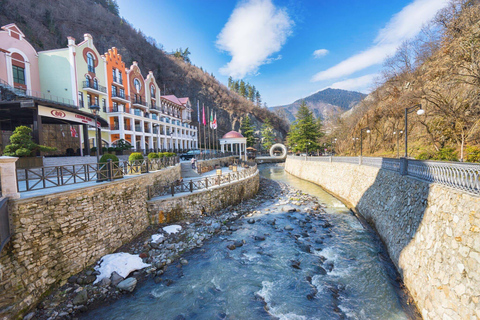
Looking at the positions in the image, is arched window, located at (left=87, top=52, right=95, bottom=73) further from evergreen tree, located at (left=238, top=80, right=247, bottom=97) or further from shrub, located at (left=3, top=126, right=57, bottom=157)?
evergreen tree, located at (left=238, top=80, right=247, bottom=97)

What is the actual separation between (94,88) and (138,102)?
903cm

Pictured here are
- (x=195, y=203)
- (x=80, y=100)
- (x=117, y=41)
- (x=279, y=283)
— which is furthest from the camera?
(x=117, y=41)

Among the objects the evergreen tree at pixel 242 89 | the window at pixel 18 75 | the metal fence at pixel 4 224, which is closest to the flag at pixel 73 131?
the window at pixel 18 75

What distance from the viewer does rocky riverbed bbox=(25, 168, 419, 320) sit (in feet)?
18.7

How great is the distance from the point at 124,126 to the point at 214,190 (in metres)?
20.6

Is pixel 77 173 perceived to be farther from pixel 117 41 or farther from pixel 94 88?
pixel 117 41

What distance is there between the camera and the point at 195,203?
12516mm

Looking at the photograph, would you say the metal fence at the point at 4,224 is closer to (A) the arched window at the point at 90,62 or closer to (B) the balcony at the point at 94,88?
(B) the balcony at the point at 94,88

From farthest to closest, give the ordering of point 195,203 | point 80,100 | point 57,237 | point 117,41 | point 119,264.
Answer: point 117,41
point 80,100
point 195,203
point 119,264
point 57,237

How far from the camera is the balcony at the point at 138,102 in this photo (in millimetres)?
31758

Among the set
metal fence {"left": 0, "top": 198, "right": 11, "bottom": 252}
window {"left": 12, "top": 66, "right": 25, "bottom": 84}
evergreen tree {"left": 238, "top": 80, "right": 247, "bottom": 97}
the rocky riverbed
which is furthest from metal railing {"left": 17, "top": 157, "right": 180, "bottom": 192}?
evergreen tree {"left": 238, "top": 80, "right": 247, "bottom": 97}

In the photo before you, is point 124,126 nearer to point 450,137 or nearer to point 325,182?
point 325,182

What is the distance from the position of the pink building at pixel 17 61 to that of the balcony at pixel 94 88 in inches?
170

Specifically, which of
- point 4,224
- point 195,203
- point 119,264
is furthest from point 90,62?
point 119,264
